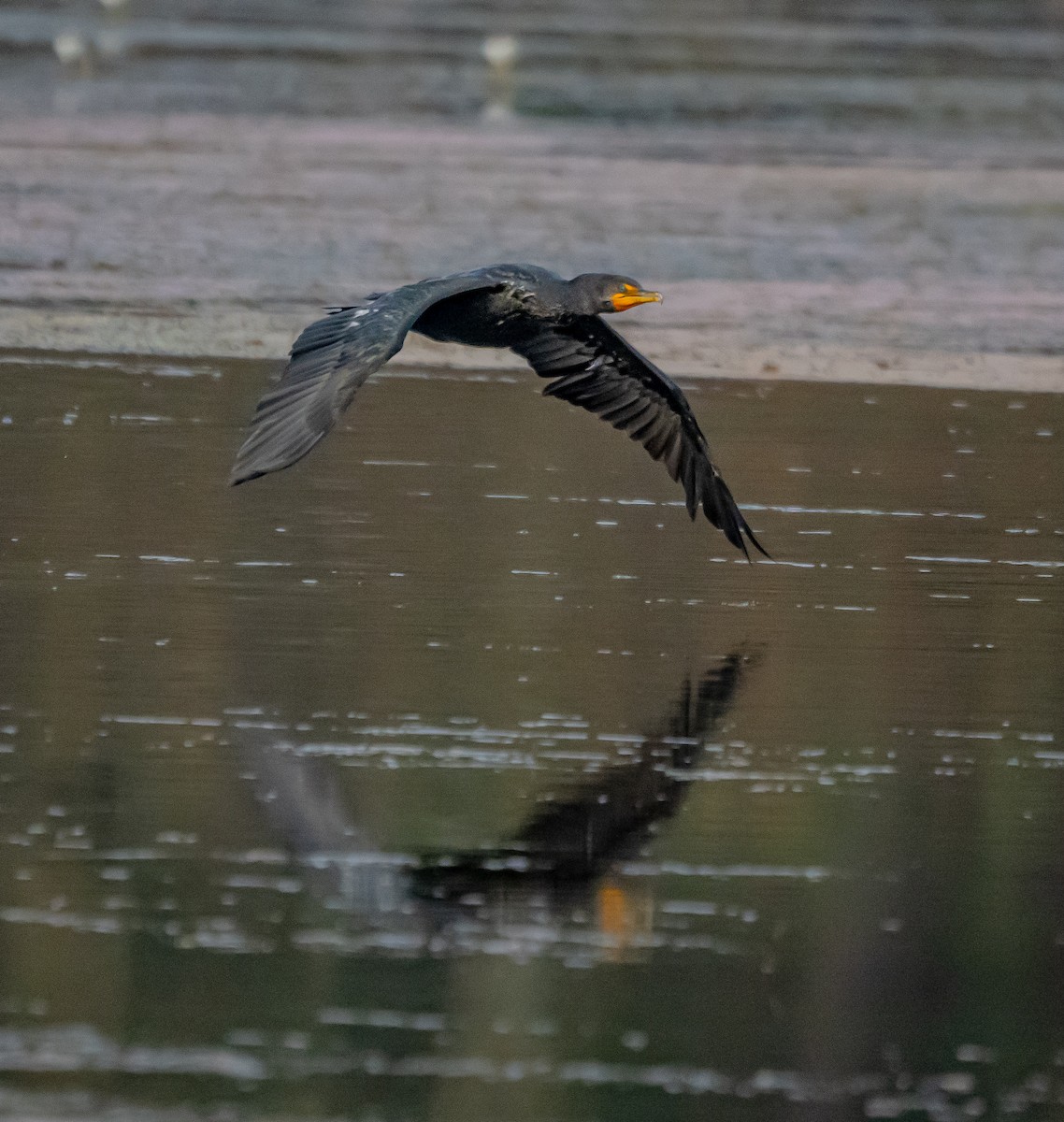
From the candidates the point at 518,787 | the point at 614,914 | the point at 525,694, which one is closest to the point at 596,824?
the point at 518,787

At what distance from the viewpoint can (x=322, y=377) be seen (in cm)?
675

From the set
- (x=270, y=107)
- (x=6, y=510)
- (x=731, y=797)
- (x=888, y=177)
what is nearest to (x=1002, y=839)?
(x=731, y=797)

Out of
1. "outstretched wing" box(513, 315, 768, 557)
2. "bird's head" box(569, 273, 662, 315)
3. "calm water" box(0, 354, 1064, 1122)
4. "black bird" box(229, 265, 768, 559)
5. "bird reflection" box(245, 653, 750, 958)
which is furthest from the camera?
"outstretched wing" box(513, 315, 768, 557)

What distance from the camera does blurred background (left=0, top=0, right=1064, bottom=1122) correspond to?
4.49 m

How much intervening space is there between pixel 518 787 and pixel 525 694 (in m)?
0.80

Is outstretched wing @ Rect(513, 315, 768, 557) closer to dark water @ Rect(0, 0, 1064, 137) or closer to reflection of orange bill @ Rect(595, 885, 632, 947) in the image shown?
reflection of orange bill @ Rect(595, 885, 632, 947)

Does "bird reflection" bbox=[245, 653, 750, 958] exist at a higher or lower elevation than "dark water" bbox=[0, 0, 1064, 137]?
lower

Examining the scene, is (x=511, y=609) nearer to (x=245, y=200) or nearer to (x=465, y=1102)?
(x=465, y=1102)

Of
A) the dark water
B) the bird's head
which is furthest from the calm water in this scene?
the dark water

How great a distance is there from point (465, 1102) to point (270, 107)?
63.0ft

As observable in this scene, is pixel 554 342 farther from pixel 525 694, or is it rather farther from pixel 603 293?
pixel 525 694

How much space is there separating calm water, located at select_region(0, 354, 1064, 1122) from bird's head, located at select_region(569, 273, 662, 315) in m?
0.83

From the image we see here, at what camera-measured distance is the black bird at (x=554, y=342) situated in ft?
22.8

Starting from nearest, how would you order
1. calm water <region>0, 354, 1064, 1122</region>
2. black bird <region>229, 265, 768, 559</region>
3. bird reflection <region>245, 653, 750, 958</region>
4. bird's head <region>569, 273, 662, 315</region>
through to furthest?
calm water <region>0, 354, 1064, 1122</region>
bird reflection <region>245, 653, 750, 958</region>
black bird <region>229, 265, 768, 559</region>
bird's head <region>569, 273, 662, 315</region>
